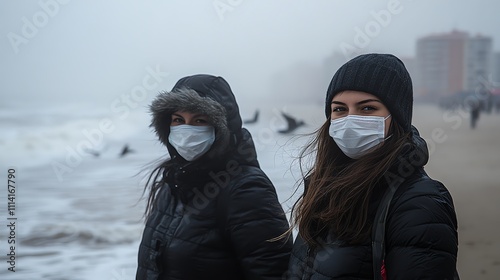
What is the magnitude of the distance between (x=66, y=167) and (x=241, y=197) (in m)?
1.36

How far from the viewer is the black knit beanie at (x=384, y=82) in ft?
3.61

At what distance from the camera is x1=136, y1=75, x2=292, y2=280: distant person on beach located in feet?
4.84


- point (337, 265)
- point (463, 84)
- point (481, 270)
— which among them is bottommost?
point (481, 270)

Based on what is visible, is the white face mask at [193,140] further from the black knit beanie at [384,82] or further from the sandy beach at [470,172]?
the sandy beach at [470,172]

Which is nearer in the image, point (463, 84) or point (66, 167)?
point (463, 84)

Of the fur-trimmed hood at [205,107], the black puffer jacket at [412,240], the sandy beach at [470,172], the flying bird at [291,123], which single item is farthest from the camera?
the flying bird at [291,123]

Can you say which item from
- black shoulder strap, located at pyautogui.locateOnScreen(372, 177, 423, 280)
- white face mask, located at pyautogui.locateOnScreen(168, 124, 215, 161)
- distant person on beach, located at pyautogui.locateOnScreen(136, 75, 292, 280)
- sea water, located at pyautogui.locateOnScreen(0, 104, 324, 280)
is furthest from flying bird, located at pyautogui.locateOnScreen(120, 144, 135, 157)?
black shoulder strap, located at pyautogui.locateOnScreen(372, 177, 423, 280)

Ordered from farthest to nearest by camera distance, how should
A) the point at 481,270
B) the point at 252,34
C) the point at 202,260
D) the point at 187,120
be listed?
the point at 252,34 < the point at 481,270 < the point at 187,120 < the point at 202,260

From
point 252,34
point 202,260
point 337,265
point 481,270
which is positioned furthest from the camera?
point 252,34

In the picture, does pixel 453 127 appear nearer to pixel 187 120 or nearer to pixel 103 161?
pixel 187 120

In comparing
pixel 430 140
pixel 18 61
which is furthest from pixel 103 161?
pixel 430 140

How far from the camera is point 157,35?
2.54m

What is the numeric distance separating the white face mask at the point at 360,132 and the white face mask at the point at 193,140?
579 millimetres

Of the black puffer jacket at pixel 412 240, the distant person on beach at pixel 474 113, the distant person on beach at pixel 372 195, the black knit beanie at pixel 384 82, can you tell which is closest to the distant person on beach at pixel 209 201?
the distant person on beach at pixel 372 195
